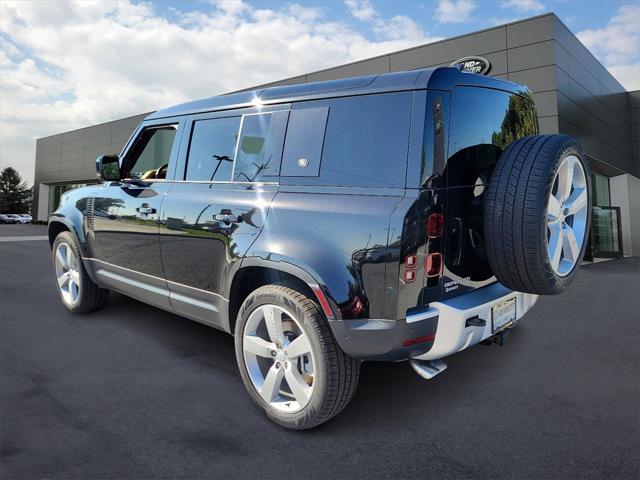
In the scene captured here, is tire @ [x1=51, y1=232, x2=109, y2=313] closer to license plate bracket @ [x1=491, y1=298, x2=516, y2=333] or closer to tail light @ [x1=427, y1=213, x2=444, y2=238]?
tail light @ [x1=427, y1=213, x2=444, y2=238]

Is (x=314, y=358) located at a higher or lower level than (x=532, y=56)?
lower

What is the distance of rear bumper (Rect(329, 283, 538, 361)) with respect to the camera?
7.05 ft

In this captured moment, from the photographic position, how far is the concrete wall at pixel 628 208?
664 inches

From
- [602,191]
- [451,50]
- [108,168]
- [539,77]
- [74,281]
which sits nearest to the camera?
[108,168]

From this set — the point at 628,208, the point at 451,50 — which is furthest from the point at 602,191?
the point at 451,50

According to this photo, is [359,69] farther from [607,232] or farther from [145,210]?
[145,210]

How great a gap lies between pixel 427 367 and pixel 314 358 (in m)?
0.61

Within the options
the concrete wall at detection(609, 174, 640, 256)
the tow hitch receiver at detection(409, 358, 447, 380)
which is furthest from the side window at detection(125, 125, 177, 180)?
the concrete wall at detection(609, 174, 640, 256)

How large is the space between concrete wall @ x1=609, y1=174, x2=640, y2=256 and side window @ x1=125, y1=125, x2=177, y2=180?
17.8 metres

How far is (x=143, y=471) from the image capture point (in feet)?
6.69

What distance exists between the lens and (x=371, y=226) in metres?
2.14

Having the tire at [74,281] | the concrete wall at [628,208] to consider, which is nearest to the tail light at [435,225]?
the tire at [74,281]

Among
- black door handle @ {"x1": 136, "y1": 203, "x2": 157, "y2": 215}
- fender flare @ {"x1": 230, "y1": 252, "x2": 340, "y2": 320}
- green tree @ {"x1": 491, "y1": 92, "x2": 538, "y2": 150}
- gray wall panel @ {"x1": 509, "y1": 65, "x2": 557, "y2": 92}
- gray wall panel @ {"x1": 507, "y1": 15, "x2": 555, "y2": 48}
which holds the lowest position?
fender flare @ {"x1": 230, "y1": 252, "x2": 340, "y2": 320}

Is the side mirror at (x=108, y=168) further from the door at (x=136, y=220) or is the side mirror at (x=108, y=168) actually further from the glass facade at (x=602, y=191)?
the glass facade at (x=602, y=191)
